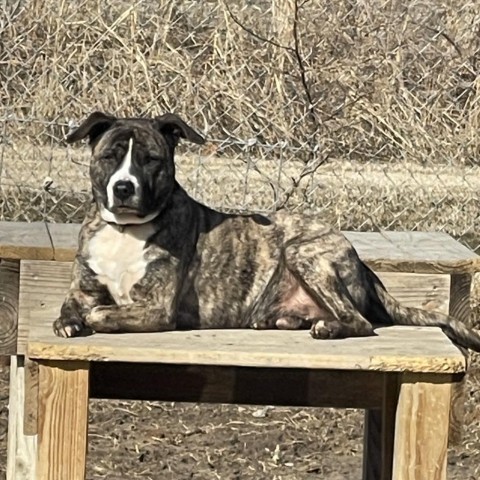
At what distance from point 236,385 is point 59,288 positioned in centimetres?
73

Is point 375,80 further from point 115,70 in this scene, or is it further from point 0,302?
point 0,302

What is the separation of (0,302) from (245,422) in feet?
5.50

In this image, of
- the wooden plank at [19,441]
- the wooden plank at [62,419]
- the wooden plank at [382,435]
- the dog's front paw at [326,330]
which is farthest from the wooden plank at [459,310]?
the wooden plank at [62,419]

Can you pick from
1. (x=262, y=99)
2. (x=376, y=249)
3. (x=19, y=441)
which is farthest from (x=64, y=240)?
(x=262, y=99)

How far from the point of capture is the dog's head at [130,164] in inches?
151

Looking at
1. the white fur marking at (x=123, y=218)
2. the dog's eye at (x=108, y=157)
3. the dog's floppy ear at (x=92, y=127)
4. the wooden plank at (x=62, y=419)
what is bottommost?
the wooden plank at (x=62, y=419)

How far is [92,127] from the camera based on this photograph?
398cm

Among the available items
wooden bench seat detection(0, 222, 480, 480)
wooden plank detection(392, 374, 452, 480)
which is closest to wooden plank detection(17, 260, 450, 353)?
wooden bench seat detection(0, 222, 480, 480)

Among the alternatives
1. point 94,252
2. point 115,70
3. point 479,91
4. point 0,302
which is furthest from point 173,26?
point 94,252

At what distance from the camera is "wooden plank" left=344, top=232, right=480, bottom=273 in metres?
4.68

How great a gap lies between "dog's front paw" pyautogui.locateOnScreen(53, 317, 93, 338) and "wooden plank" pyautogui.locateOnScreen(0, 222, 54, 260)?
83 centimetres

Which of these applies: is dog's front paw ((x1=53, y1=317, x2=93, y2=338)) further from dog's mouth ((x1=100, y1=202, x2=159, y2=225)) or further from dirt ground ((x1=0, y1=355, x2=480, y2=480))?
dirt ground ((x1=0, y1=355, x2=480, y2=480))

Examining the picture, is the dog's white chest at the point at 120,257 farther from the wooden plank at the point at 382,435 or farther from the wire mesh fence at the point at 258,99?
the wire mesh fence at the point at 258,99

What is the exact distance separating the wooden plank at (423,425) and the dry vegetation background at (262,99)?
268cm
